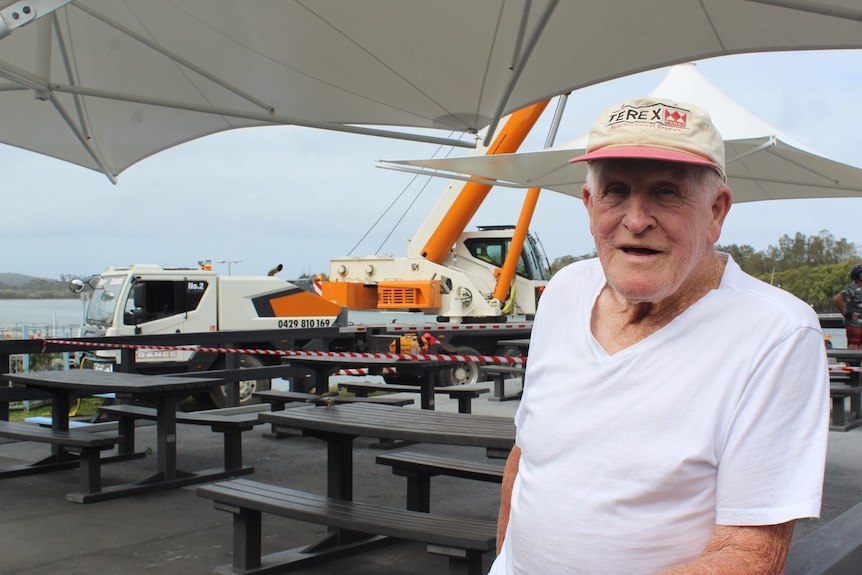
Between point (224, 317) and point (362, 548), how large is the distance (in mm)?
9085

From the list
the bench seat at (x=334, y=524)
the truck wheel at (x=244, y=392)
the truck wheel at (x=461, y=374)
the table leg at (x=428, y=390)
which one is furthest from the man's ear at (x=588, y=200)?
the truck wheel at (x=461, y=374)

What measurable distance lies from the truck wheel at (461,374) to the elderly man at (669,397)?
42.6 ft

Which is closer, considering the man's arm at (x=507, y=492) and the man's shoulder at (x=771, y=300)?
the man's shoulder at (x=771, y=300)

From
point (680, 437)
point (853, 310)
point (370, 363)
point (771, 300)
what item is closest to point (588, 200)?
point (771, 300)

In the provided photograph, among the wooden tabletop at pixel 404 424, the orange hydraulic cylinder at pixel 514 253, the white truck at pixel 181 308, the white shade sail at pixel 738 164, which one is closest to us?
the wooden tabletop at pixel 404 424

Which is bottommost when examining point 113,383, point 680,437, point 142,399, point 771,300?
point 142,399

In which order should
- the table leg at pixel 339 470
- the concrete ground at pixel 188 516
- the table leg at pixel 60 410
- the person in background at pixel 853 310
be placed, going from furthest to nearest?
the person in background at pixel 853 310
the table leg at pixel 60 410
the table leg at pixel 339 470
the concrete ground at pixel 188 516

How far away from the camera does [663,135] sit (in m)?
1.48

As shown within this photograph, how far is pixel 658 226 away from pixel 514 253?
15290 millimetres

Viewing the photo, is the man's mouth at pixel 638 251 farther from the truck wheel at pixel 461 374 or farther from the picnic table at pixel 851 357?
the truck wheel at pixel 461 374

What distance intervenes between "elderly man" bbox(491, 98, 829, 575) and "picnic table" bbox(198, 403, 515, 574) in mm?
1789

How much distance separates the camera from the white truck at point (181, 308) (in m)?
12.2

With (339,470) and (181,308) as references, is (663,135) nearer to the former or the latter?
(339,470)

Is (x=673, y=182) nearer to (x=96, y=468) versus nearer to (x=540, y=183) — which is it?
(x=96, y=468)
